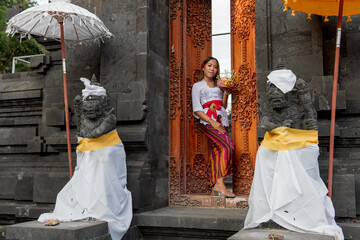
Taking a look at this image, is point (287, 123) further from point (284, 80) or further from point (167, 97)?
point (167, 97)

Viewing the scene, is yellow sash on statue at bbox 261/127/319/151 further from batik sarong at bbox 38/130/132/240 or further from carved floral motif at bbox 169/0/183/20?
carved floral motif at bbox 169/0/183/20

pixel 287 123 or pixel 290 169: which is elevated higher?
pixel 287 123

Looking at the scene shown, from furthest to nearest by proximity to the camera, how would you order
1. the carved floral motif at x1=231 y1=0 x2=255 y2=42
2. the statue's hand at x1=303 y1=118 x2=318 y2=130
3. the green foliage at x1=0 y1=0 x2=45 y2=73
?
the green foliage at x1=0 y1=0 x2=45 y2=73 → the carved floral motif at x1=231 y1=0 x2=255 y2=42 → the statue's hand at x1=303 y1=118 x2=318 y2=130

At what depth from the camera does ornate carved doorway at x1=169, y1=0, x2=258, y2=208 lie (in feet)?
24.5

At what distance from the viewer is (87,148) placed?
5.89 metres

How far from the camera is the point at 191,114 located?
8016mm

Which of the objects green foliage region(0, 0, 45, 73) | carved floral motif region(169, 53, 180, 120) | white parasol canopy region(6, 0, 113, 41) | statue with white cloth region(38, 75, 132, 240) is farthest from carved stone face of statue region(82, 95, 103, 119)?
green foliage region(0, 0, 45, 73)

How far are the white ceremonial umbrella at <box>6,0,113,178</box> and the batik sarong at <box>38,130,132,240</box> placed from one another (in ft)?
2.00

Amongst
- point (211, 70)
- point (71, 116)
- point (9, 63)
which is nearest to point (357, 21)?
point (211, 70)

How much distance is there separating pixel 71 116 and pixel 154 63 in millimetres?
1816

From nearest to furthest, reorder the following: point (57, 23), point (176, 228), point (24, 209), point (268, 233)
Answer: point (268, 233), point (176, 228), point (57, 23), point (24, 209)

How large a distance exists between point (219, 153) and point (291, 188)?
2983 millimetres

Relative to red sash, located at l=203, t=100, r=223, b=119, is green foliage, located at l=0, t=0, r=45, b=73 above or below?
above

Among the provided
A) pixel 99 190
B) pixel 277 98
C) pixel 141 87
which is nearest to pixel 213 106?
pixel 141 87
